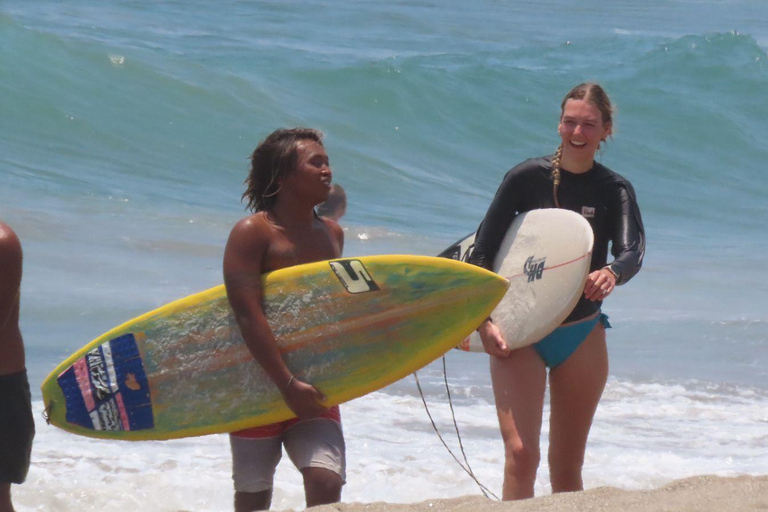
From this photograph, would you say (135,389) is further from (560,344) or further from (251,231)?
(560,344)

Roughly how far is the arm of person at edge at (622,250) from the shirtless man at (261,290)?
0.84 meters

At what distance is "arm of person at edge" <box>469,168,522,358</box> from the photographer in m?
3.58

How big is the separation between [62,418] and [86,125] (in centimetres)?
1179

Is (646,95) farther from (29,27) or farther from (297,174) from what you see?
(297,174)

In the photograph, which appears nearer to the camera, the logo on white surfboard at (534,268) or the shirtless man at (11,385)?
the shirtless man at (11,385)

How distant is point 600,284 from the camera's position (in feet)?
11.1

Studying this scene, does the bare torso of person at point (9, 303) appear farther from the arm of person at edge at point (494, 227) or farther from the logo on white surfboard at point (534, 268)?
the logo on white surfboard at point (534, 268)

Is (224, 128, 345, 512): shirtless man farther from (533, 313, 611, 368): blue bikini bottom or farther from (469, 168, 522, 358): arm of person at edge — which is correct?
(533, 313, 611, 368): blue bikini bottom

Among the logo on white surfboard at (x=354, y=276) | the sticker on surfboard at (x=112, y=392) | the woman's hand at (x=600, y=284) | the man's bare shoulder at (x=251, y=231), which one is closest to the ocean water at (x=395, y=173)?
the sticker on surfboard at (x=112, y=392)

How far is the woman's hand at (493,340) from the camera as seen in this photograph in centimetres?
350

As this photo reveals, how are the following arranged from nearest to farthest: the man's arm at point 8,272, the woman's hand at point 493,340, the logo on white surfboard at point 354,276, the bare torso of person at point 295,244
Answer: the man's arm at point 8,272 < the bare torso of person at point 295,244 < the logo on white surfboard at point 354,276 < the woman's hand at point 493,340

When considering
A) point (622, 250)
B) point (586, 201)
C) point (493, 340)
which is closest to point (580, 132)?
point (586, 201)

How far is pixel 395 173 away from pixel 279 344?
11.8m

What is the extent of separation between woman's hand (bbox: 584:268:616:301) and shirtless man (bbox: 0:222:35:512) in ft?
5.63
